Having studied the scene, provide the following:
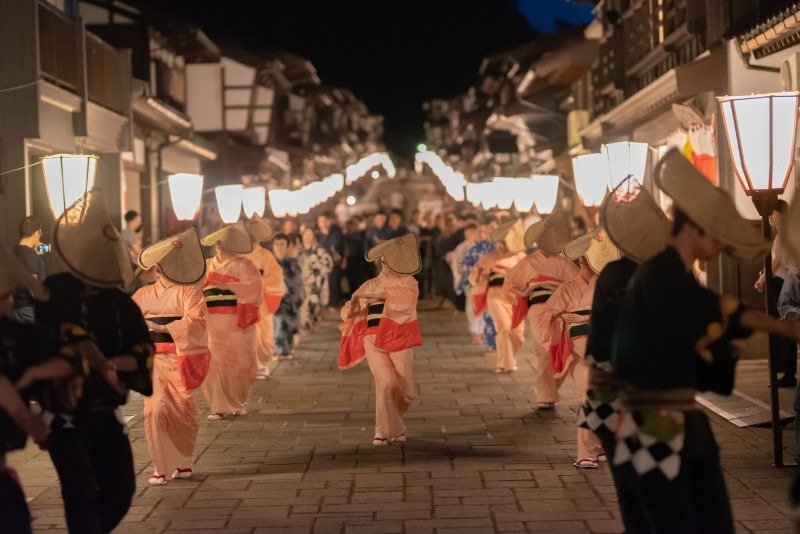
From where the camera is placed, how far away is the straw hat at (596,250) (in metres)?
10.1

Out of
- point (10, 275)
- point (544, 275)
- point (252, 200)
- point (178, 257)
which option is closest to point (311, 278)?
point (252, 200)

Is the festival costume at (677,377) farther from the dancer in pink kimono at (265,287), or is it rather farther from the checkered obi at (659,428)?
the dancer in pink kimono at (265,287)

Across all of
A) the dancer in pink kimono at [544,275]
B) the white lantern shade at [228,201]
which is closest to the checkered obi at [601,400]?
the dancer in pink kimono at [544,275]

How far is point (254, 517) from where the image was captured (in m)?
8.09

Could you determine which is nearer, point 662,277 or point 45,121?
point 662,277

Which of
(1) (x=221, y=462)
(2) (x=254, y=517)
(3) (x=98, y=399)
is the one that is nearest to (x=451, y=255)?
(1) (x=221, y=462)

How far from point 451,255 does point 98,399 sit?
20.1m

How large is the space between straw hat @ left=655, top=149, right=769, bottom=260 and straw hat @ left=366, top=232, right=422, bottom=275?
553 cm

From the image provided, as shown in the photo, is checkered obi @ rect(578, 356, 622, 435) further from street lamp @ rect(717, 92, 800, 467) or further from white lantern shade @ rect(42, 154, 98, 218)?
white lantern shade @ rect(42, 154, 98, 218)

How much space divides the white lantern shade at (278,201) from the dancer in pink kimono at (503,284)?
12.1 metres

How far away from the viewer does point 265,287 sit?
54.9 feet

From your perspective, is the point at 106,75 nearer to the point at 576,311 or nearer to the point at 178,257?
the point at 178,257

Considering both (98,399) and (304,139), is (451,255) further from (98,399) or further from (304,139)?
(304,139)

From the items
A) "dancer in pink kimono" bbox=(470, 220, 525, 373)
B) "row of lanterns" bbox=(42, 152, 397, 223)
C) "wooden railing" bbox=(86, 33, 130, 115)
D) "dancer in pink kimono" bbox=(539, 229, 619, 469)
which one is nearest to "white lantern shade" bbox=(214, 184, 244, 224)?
"row of lanterns" bbox=(42, 152, 397, 223)
